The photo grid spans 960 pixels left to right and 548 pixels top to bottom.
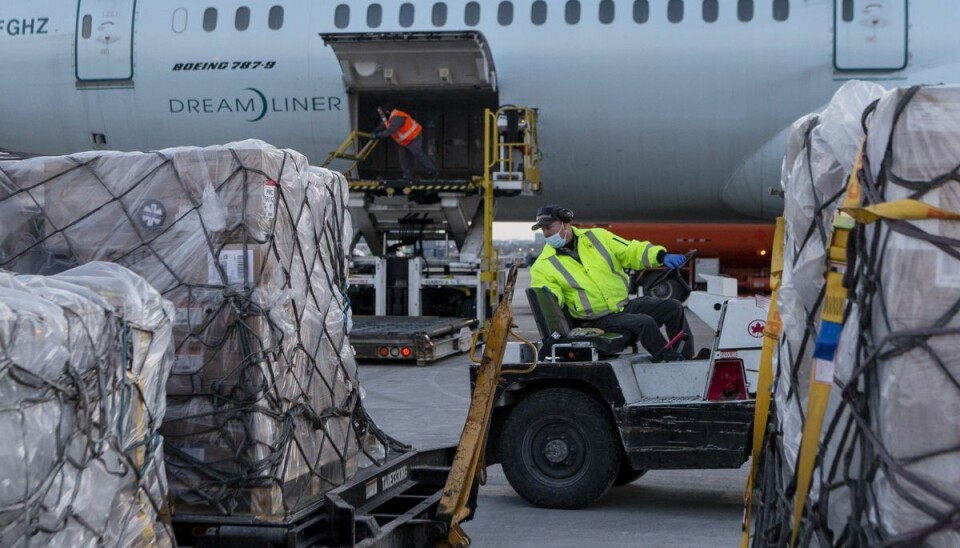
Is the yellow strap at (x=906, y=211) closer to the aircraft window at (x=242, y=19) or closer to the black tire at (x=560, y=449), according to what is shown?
the black tire at (x=560, y=449)

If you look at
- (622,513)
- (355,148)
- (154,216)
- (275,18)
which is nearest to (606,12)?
(355,148)

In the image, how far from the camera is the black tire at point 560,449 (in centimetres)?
673

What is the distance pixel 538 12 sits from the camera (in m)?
15.7

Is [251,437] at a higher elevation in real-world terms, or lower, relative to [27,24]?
lower

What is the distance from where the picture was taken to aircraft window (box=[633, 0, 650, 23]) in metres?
15.3

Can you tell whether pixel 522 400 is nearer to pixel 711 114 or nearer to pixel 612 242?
pixel 612 242

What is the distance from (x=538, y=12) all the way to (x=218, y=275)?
39.8ft

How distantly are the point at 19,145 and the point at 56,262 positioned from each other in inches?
565

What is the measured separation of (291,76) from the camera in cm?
1603

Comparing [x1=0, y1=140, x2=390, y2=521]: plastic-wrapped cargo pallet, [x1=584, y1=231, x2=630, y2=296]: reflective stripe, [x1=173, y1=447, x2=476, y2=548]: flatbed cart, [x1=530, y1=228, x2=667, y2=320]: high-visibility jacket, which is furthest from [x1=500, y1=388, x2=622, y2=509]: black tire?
[x1=0, y1=140, x2=390, y2=521]: plastic-wrapped cargo pallet

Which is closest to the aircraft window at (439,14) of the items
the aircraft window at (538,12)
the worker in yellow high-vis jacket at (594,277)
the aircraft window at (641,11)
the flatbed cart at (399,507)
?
the aircraft window at (538,12)

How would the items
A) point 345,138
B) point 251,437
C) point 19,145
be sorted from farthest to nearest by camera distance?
point 19,145 → point 345,138 → point 251,437

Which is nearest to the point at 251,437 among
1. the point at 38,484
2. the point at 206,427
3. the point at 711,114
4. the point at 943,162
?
the point at 206,427

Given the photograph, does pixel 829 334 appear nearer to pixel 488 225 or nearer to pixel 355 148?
pixel 488 225
